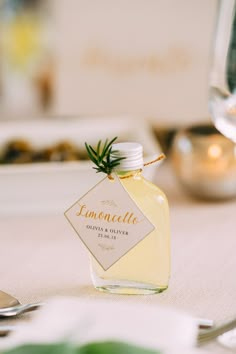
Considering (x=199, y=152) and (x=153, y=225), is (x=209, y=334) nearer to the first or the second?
(x=153, y=225)

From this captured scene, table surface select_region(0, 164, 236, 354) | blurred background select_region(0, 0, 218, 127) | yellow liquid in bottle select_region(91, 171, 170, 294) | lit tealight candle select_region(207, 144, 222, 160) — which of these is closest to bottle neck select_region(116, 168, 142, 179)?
yellow liquid in bottle select_region(91, 171, 170, 294)

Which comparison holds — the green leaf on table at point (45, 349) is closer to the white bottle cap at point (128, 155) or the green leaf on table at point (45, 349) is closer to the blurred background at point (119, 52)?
the white bottle cap at point (128, 155)

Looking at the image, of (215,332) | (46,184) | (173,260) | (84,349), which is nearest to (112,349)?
(84,349)

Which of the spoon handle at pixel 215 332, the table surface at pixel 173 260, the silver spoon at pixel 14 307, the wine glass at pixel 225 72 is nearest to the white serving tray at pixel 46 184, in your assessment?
the table surface at pixel 173 260

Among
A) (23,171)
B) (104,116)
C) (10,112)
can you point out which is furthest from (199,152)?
(10,112)

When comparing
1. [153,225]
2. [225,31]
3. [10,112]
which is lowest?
[10,112]

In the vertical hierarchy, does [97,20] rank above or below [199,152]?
above
